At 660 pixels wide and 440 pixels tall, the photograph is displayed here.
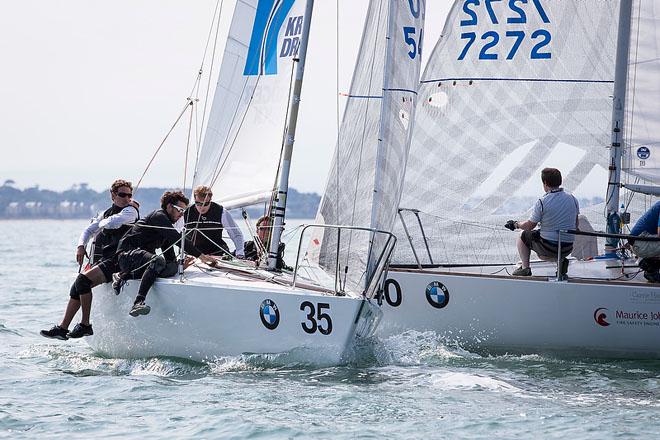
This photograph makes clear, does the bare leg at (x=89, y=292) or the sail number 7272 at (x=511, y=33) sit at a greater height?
the sail number 7272 at (x=511, y=33)

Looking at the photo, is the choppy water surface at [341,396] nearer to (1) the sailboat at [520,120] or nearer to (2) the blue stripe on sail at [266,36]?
(1) the sailboat at [520,120]

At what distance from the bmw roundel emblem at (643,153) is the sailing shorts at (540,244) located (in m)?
1.61

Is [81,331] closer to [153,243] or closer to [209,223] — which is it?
[153,243]

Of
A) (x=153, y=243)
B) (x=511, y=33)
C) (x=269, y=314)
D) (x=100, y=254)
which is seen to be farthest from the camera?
(x=511, y=33)

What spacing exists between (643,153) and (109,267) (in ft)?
17.9

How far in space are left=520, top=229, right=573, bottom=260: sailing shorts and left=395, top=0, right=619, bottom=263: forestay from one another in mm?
1292

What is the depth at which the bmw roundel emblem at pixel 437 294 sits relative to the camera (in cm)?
1097

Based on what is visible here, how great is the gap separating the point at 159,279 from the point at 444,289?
9.07 feet

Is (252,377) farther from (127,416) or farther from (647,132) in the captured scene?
(647,132)

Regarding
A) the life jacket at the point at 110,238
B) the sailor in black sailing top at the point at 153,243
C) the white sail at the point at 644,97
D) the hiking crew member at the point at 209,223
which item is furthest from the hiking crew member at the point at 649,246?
the life jacket at the point at 110,238

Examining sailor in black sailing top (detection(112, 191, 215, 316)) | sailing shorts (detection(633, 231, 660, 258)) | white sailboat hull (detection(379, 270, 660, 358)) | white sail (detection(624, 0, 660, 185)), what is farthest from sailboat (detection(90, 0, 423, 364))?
white sail (detection(624, 0, 660, 185))

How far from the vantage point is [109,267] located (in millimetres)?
10258

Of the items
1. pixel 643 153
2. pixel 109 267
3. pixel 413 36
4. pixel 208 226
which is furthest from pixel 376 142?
pixel 643 153

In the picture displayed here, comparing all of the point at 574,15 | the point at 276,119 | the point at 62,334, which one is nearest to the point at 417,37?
the point at 276,119
